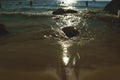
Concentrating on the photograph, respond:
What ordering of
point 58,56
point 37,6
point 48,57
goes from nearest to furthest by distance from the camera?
point 48,57, point 58,56, point 37,6

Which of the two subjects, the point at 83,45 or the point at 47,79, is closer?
the point at 47,79

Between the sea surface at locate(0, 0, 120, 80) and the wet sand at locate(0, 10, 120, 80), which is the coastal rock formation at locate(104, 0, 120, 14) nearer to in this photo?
the sea surface at locate(0, 0, 120, 80)

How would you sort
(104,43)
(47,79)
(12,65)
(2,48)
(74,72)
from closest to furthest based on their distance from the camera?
(47,79)
(74,72)
(12,65)
(2,48)
(104,43)

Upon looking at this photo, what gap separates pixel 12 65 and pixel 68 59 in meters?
2.40

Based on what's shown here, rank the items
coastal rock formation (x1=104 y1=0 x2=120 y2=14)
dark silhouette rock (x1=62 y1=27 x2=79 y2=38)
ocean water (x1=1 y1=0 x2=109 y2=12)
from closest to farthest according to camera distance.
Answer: dark silhouette rock (x1=62 y1=27 x2=79 y2=38), coastal rock formation (x1=104 y1=0 x2=120 y2=14), ocean water (x1=1 y1=0 x2=109 y2=12)

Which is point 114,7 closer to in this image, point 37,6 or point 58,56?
point 58,56

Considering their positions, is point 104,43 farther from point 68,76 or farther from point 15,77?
point 15,77

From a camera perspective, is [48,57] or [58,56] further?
[58,56]

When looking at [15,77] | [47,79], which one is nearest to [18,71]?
[15,77]

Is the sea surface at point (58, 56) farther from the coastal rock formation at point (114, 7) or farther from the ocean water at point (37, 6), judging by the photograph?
the ocean water at point (37, 6)

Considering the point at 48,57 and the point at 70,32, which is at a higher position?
the point at 70,32

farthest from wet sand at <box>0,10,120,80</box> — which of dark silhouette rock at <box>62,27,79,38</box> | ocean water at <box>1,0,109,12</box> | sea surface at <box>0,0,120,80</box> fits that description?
ocean water at <box>1,0,109,12</box>

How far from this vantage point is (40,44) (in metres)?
13.4

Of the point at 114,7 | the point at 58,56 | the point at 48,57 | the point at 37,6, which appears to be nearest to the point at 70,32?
the point at 58,56
